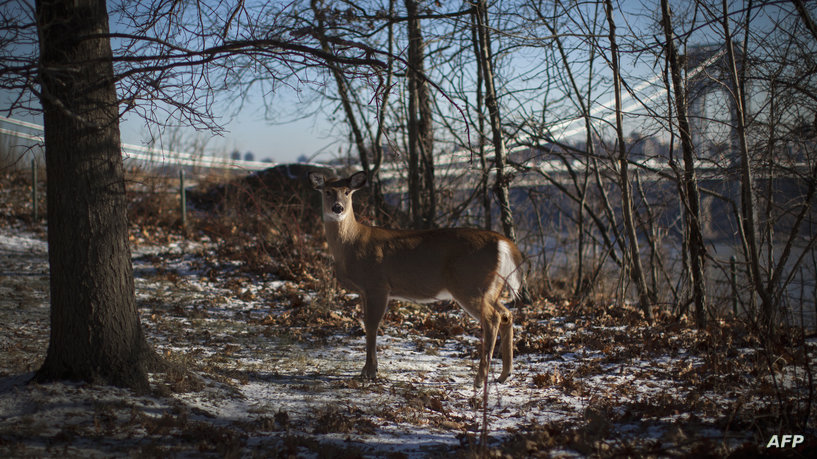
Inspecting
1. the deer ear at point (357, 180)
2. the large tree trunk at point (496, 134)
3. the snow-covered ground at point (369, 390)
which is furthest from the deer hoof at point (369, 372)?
the large tree trunk at point (496, 134)

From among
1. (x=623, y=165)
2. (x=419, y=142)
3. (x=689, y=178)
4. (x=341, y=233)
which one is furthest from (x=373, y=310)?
(x=419, y=142)

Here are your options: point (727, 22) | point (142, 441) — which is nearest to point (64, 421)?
point (142, 441)

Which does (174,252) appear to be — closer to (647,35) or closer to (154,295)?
(154,295)

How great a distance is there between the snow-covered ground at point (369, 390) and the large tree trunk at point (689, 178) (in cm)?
62

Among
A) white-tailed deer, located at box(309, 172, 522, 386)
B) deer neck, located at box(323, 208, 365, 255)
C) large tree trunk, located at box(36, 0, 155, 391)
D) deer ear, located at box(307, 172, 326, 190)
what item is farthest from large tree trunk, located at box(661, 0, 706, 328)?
large tree trunk, located at box(36, 0, 155, 391)

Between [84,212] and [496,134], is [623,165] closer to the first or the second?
[496,134]

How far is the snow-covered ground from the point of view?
3.31m

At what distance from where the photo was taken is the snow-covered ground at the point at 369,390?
10.9ft

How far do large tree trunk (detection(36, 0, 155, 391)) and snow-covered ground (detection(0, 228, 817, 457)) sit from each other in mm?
248

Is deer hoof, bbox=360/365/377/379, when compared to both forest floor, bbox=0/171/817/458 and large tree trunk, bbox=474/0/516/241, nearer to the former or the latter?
forest floor, bbox=0/171/817/458

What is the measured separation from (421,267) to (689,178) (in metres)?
3.43

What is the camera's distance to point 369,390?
15.3ft

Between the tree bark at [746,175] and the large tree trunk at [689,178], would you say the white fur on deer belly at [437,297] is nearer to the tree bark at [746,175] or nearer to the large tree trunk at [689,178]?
the tree bark at [746,175]

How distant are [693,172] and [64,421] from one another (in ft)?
20.7
